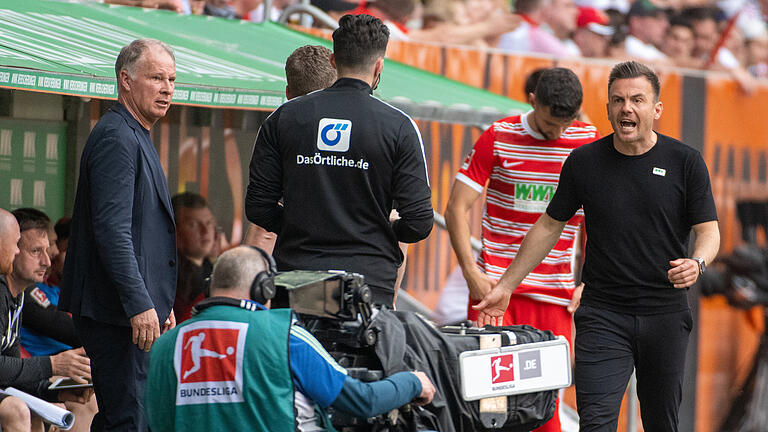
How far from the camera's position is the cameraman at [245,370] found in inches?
146

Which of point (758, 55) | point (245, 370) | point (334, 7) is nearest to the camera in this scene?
point (245, 370)

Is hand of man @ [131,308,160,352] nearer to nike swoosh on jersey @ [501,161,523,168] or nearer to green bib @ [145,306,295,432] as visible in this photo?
green bib @ [145,306,295,432]

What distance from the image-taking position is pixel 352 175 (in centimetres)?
456

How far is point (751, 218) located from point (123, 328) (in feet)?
25.7

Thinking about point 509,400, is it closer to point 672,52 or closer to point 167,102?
point 167,102

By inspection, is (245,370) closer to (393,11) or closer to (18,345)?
(18,345)

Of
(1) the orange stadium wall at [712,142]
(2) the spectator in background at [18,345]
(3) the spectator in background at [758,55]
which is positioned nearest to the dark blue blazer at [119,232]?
(2) the spectator in background at [18,345]

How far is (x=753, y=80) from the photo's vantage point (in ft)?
36.9

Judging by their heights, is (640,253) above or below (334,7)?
below

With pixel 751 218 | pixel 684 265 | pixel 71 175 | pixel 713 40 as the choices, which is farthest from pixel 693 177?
pixel 713 40

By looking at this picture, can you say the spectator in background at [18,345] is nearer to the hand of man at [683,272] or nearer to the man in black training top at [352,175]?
the man in black training top at [352,175]

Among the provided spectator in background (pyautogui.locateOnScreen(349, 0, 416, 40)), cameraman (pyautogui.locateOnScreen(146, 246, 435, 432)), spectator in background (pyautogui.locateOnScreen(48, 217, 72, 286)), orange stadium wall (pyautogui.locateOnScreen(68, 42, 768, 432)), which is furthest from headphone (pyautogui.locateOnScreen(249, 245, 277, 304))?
spectator in background (pyautogui.locateOnScreen(349, 0, 416, 40))

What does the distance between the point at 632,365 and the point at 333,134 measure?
1.82 m

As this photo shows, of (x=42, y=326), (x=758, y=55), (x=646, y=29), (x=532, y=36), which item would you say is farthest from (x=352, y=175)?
(x=758, y=55)
